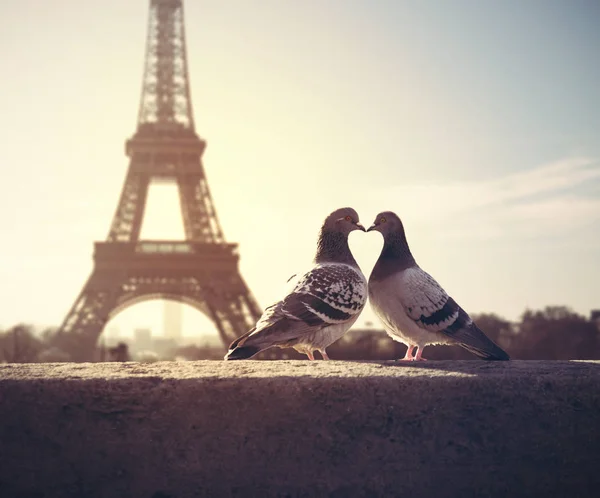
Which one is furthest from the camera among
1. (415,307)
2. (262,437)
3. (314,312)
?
(415,307)

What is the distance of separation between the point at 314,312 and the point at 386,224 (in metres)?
0.69

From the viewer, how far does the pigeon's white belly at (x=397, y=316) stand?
12.8ft

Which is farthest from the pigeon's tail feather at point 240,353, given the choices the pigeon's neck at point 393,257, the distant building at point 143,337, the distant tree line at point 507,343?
the distant building at point 143,337

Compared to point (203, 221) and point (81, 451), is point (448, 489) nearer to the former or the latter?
point (81, 451)

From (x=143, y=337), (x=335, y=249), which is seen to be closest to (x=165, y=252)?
(x=335, y=249)

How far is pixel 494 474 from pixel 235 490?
1006 millimetres

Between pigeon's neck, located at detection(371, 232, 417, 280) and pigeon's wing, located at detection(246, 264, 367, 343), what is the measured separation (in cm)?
16

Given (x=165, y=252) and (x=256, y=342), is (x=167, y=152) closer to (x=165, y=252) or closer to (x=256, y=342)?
(x=165, y=252)

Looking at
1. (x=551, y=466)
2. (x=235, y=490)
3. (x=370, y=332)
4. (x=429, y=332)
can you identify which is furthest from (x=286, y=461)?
(x=370, y=332)

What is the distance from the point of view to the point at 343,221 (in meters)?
4.09

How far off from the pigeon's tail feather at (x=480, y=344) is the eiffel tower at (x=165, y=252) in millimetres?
29723

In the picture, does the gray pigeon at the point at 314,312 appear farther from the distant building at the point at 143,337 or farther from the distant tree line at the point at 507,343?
the distant building at the point at 143,337

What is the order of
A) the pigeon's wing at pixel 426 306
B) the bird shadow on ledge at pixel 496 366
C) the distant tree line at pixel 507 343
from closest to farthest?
the bird shadow on ledge at pixel 496 366 → the pigeon's wing at pixel 426 306 → the distant tree line at pixel 507 343

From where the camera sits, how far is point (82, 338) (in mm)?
34969
